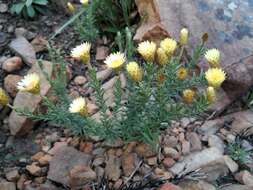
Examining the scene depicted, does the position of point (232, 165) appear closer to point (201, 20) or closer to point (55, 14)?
point (201, 20)

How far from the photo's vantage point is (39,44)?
286 centimetres

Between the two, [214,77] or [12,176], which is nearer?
[214,77]

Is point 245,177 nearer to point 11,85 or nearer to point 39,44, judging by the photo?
point 11,85

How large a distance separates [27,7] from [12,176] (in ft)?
3.67

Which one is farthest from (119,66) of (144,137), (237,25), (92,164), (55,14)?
(55,14)

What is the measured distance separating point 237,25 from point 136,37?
1.78 feet

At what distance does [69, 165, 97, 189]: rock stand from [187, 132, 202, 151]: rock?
0.49 meters

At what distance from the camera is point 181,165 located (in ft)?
7.44

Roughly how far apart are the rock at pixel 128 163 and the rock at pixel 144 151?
0.03 metres

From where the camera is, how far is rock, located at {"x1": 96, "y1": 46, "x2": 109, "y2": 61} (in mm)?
2807

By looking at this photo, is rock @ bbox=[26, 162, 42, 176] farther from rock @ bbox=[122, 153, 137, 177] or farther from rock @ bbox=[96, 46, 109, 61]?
rock @ bbox=[96, 46, 109, 61]

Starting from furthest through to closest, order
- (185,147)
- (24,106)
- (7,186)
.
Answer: (24,106), (185,147), (7,186)

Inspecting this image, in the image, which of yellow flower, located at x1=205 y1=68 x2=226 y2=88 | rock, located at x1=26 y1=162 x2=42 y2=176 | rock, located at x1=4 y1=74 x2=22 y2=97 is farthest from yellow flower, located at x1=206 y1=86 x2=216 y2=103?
rock, located at x1=4 y1=74 x2=22 y2=97

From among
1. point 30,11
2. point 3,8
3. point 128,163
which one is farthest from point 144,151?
point 3,8
